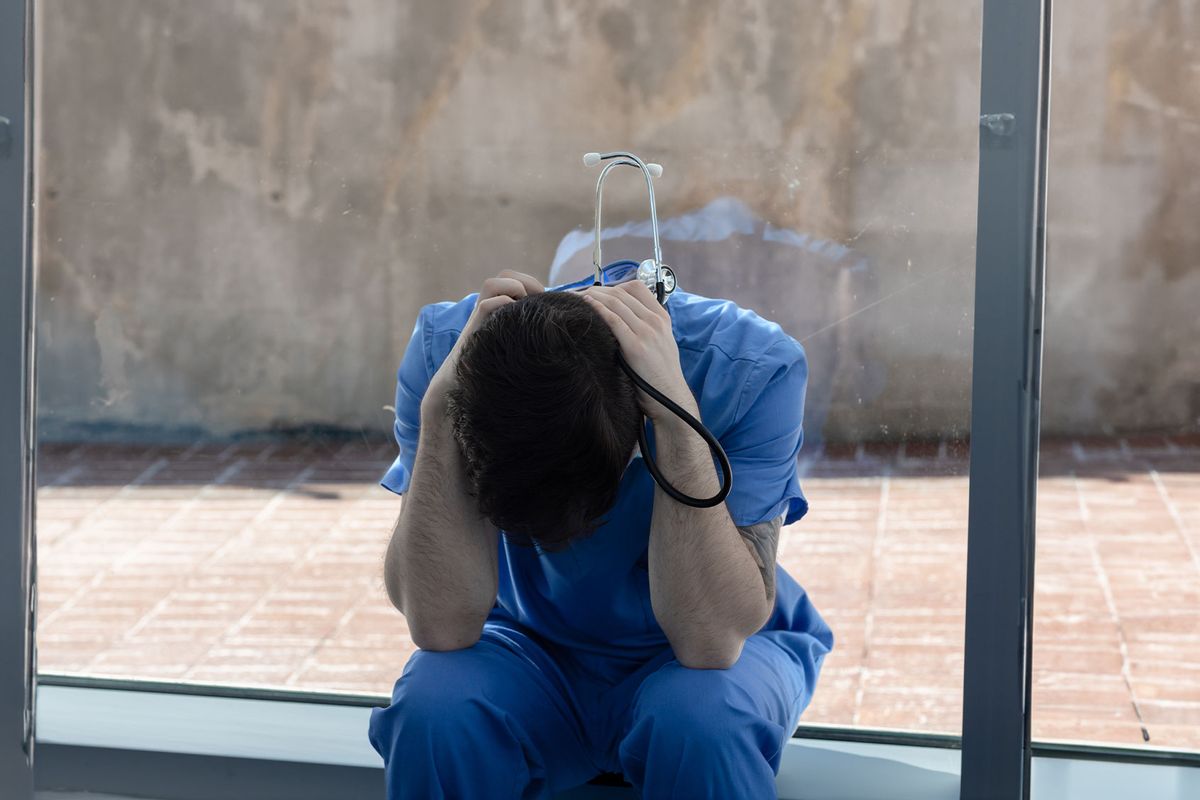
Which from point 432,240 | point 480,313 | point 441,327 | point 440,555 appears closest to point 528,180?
point 432,240

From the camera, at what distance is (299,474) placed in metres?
1.98

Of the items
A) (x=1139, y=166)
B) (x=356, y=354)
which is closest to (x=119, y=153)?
(x=356, y=354)

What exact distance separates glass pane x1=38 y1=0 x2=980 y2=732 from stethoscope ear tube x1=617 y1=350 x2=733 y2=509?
1.70 feet

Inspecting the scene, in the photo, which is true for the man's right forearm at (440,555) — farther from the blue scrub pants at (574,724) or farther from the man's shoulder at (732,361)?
the man's shoulder at (732,361)

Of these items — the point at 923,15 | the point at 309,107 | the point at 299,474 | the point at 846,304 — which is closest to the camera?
the point at 923,15

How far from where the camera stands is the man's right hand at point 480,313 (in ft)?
4.10

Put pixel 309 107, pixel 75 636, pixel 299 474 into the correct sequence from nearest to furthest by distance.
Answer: pixel 309 107, pixel 299 474, pixel 75 636

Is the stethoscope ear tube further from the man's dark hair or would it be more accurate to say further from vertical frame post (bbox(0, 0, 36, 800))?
vertical frame post (bbox(0, 0, 36, 800))

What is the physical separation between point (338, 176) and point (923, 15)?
2.79ft

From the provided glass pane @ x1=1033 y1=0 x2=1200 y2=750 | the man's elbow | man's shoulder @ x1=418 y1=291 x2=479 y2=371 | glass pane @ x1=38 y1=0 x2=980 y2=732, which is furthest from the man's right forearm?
glass pane @ x1=1033 y1=0 x2=1200 y2=750

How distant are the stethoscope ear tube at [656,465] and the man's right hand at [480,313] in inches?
5.5

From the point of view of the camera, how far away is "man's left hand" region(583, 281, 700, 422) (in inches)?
47.8

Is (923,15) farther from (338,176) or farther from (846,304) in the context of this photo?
(338,176)

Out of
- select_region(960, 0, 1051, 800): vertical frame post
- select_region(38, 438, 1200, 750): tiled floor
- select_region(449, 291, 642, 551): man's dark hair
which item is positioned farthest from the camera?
select_region(38, 438, 1200, 750): tiled floor
